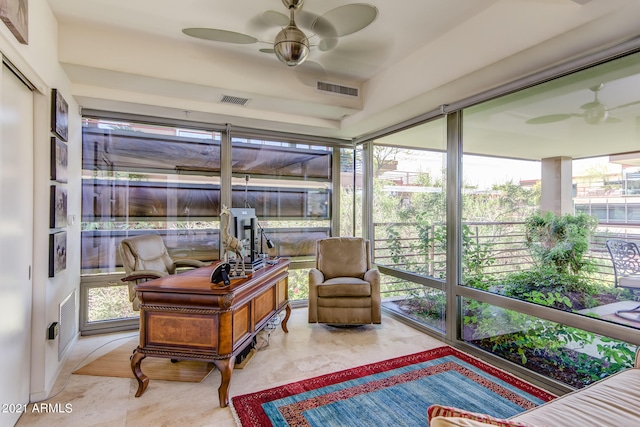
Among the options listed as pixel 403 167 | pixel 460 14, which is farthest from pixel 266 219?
pixel 460 14

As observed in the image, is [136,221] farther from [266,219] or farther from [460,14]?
[460,14]

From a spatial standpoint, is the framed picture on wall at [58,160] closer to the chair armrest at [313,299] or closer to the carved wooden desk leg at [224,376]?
the carved wooden desk leg at [224,376]

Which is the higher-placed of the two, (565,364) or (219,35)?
(219,35)

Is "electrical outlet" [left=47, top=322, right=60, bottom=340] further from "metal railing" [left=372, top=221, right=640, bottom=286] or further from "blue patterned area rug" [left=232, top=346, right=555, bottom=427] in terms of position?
"metal railing" [left=372, top=221, right=640, bottom=286]

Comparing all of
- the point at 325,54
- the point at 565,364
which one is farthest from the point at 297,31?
the point at 565,364

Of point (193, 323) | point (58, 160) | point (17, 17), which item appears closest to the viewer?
point (17, 17)

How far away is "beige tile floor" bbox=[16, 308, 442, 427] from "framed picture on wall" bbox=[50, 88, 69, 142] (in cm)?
200

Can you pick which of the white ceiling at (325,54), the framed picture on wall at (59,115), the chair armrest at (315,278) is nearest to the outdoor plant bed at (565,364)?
the chair armrest at (315,278)

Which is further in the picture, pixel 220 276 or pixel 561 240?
pixel 561 240

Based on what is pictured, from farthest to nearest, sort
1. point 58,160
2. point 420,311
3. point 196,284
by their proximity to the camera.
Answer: point 420,311 → point 58,160 → point 196,284

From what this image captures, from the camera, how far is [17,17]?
5.89ft

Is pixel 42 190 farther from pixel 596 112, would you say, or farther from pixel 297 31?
pixel 596 112

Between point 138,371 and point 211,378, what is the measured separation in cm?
56

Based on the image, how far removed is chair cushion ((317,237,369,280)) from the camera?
409 cm
